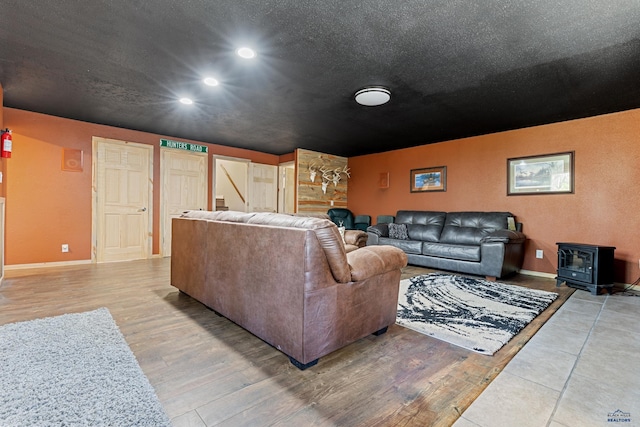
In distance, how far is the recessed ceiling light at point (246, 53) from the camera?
8.13 ft

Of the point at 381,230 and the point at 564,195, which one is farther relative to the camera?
the point at 381,230

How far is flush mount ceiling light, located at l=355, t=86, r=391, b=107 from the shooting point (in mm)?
3174

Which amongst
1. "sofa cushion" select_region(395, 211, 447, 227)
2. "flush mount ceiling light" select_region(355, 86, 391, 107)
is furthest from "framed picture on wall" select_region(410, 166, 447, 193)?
"flush mount ceiling light" select_region(355, 86, 391, 107)

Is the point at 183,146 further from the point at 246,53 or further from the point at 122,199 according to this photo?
the point at 246,53

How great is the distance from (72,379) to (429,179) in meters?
5.71

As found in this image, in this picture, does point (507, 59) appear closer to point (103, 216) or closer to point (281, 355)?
point (281, 355)

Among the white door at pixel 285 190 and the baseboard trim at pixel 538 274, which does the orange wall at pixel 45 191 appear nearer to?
the white door at pixel 285 190

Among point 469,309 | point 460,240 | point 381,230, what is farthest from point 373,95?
point 381,230

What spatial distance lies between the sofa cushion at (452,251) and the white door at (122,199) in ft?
16.4

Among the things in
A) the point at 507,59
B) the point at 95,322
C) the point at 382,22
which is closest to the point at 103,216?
the point at 95,322

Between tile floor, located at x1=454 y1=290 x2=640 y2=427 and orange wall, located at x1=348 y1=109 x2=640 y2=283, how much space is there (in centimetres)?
196

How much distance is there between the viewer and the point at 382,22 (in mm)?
2098

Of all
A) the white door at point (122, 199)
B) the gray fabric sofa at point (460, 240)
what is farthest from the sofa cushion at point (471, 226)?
the white door at point (122, 199)

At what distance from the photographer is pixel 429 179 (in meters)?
5.76
